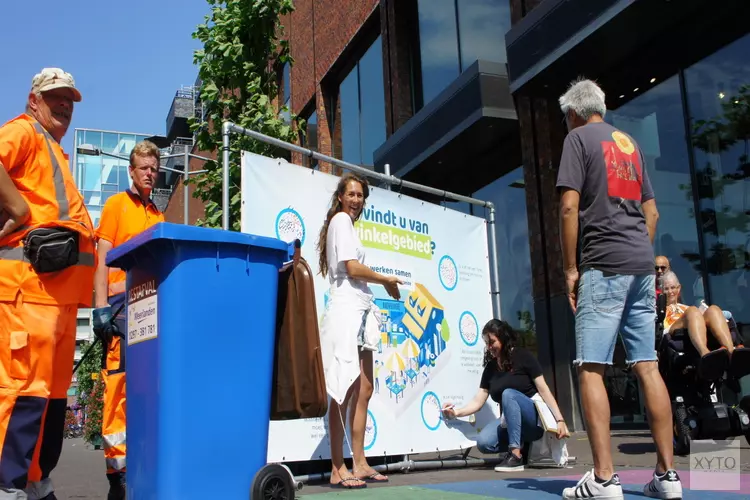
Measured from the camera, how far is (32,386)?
10.1ft

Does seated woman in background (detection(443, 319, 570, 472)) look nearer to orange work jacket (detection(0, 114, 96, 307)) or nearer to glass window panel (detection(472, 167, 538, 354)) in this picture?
orange work jacket (detection(0, 114, 96, 307))

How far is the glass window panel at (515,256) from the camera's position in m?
10.9

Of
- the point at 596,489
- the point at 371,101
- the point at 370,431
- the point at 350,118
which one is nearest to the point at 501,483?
the point at 596,489

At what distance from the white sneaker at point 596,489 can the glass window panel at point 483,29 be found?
8.94 m

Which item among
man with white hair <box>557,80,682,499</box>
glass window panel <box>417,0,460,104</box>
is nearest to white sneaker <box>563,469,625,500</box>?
man with white hair <box>557,80,682,499</box>

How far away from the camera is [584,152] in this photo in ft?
12.5

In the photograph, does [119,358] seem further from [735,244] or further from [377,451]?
[735,244]

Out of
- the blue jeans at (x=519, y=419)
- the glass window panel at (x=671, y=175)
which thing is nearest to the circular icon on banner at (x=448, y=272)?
the blue jeans at (x=519, y=419)

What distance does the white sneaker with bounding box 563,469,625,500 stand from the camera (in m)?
3.41

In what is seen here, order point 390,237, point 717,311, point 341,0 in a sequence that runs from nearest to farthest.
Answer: point 717,311 → point 390,237 → point 341,0

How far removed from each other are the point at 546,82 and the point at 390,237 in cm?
412

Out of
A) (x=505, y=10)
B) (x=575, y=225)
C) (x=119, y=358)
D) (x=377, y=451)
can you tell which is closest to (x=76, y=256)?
(x=119, y=358)

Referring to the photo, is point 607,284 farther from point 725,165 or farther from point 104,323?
point 725,165

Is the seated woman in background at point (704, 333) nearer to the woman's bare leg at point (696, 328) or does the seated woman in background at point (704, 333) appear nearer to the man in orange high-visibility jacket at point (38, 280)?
the woman's bare leg at point (696, 328)
